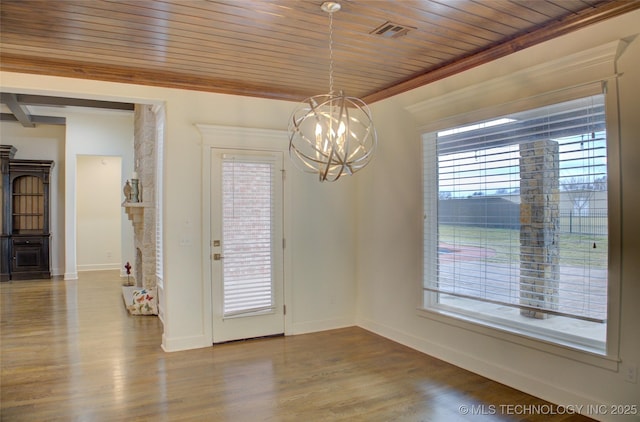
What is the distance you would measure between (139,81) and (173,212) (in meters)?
1.34

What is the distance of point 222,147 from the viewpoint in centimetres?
448

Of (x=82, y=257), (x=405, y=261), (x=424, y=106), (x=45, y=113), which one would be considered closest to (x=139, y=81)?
(x=424, y=106)

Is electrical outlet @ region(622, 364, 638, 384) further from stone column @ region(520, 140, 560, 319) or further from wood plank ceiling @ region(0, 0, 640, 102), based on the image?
wood plank ceiling @ region(0, 0, 640, 102)

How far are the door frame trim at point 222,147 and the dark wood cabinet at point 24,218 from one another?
20.5ft

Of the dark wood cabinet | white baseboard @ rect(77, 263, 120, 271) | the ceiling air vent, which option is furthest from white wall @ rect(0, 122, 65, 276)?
the ceiling air vent

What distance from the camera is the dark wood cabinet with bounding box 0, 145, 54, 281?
8.47 meters

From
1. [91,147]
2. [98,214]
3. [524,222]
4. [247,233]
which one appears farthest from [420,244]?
[98,214]

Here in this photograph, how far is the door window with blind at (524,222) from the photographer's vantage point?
292cm

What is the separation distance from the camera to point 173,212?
430 cm

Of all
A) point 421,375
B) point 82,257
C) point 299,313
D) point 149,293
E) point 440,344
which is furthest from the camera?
point 82,257

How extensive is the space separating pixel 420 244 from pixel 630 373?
6.59 ft

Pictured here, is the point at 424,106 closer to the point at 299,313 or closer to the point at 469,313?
the point at 469,313

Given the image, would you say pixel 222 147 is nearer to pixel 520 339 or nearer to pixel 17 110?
pixel 520 339

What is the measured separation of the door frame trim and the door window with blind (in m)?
1.60
